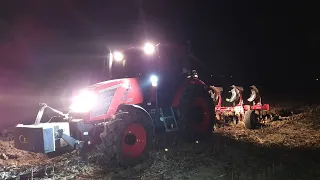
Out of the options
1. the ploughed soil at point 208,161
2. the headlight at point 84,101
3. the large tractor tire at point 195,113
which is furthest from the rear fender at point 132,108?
the large tractor tire at point 195,113

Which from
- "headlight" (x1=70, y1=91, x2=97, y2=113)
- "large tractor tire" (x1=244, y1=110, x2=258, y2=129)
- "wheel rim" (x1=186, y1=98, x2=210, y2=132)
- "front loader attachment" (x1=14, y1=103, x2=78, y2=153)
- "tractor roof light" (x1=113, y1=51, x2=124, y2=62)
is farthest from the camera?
"large tractor tire" (x1=244, y1=110, x2=258, y2=129)

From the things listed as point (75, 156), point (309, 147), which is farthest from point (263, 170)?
point (75, 156)

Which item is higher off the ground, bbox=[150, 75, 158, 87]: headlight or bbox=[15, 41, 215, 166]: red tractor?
bbox=[150, 75, 158, 87]: headlight

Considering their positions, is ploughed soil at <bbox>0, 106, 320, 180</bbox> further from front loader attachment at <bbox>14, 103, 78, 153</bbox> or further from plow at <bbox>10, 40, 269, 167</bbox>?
front loader attachment at <bbox>14, 103, 78, 153</bbox>

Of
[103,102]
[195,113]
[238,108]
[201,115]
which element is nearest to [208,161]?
[195,113]

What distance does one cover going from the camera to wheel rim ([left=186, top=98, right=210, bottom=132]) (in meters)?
9.43

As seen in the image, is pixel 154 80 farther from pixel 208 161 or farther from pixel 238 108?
pixel 238 108

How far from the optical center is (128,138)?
7.00m

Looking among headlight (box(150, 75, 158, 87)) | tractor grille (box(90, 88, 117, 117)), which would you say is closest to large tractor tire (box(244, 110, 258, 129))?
headlight (box(150, 75, 158, 87))

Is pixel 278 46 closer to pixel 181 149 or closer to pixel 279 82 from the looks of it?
pixel 279 82

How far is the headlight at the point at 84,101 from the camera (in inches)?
282

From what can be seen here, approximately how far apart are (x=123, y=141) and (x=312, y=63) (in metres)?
39.5

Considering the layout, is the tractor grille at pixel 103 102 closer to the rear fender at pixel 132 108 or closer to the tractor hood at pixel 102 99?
the tractor hood at pixel 102 99

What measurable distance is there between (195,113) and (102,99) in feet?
10.8
